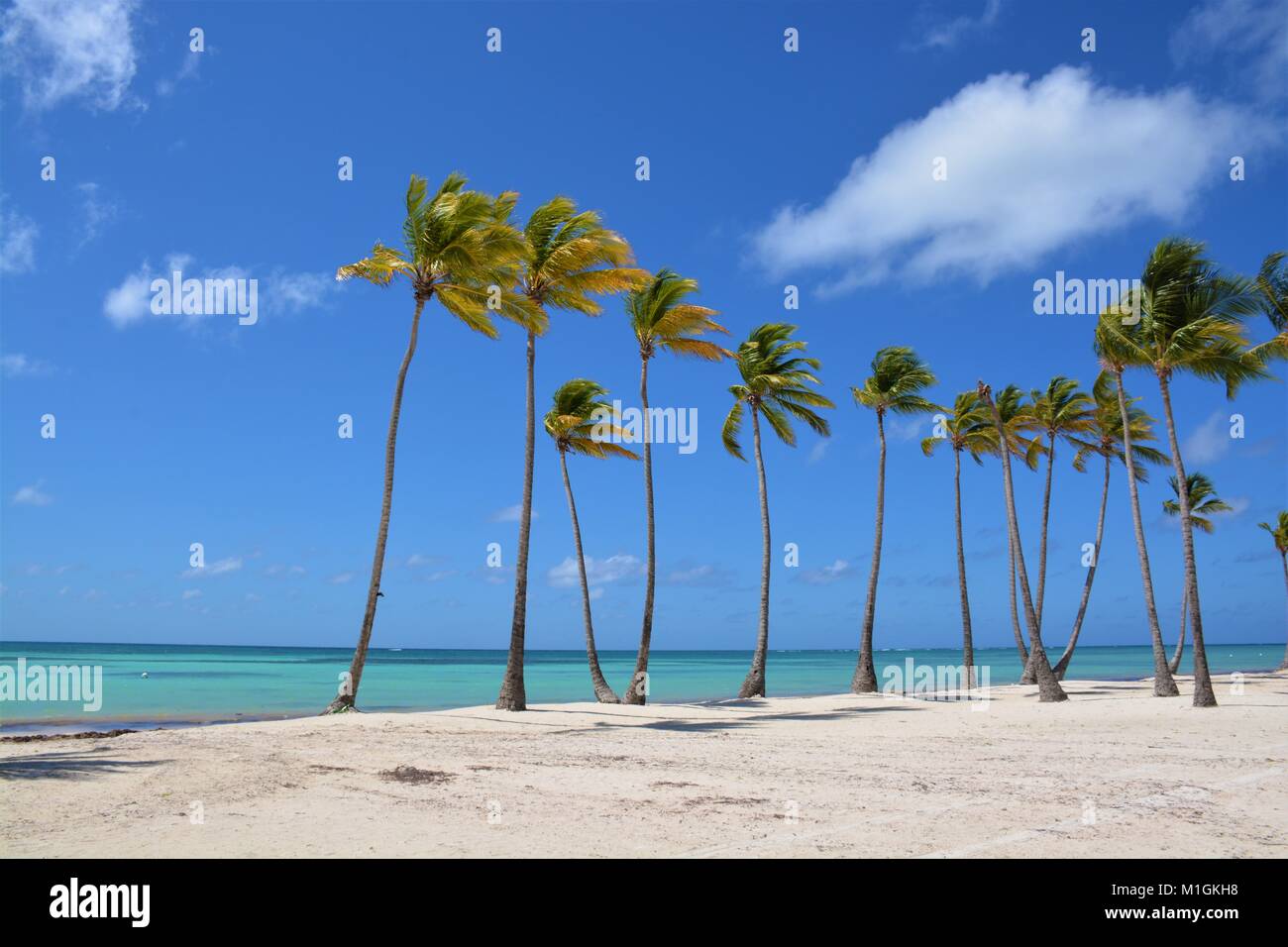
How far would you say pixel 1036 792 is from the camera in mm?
8992

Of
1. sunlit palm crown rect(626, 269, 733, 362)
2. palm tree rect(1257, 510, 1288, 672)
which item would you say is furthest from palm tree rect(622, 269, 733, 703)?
palm tree rect(1257, 510, 1288, 672)

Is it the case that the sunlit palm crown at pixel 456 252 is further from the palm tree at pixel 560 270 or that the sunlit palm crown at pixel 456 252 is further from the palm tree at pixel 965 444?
the palm tree at pixel 965 444

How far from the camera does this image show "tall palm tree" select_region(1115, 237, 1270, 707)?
20.6 metres

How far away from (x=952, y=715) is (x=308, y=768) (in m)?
15.2

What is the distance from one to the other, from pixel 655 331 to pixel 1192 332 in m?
13.7

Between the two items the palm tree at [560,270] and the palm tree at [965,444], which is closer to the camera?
the palm tree at [560,270]

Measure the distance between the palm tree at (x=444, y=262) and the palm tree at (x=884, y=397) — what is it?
15.3 metres

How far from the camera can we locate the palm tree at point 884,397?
29734 mm

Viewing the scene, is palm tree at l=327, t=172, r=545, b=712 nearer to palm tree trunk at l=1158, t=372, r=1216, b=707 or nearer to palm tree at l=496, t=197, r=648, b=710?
palm tree at l=496, t=197, r=648, b=710

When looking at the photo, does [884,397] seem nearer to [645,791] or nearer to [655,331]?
[655,331]

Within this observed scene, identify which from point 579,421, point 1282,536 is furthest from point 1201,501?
point 579,421

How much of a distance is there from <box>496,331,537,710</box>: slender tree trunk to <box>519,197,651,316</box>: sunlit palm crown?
1322mm

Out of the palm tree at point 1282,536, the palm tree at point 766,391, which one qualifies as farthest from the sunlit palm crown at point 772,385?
the palm tree at point 1282,536

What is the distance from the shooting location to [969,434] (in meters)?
34.2
